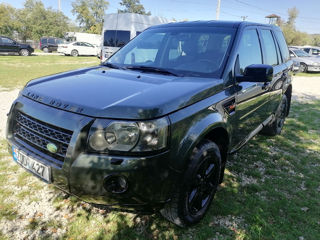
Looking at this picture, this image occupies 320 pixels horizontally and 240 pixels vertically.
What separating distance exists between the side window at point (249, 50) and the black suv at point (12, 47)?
22.7 meters

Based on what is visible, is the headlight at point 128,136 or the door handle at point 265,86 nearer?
the headlight at point 128,136

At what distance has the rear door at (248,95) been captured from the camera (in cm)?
283

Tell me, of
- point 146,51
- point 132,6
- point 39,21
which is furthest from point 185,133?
point 132,6

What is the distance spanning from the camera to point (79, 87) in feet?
7.38

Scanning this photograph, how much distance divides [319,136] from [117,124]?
16.4 feet

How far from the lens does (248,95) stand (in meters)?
3.01

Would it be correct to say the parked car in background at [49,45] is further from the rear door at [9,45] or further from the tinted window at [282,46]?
the tinted window at [282,46]

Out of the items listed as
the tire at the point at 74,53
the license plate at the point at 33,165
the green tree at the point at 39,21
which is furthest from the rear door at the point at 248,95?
the green tree at the point at 39,21

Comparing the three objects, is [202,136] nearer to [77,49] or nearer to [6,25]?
[77,49]

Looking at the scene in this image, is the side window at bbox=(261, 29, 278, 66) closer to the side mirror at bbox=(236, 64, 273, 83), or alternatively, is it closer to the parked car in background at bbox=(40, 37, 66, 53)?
the side mirror at bbox=(236, 64, 273, 83)

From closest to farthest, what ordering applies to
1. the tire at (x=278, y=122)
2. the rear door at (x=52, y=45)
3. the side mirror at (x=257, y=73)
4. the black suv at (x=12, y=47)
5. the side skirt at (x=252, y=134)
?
1. the side mirror at (x=257, y=73)
2. the side skirt at (x=252, y=134)
3. the tire at (x=278, y=122)
4. the black suv at (x=12, y=47)
5. the rear door at (x=52, y=45)

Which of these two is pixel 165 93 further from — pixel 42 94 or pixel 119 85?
pixel 42 94

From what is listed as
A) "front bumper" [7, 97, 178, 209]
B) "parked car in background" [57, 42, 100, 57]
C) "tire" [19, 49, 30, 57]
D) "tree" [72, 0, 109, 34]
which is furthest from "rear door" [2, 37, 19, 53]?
"tree" [72, 0, 109, 34]

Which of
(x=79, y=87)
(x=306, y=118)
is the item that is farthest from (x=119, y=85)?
(x=306, y=118)
